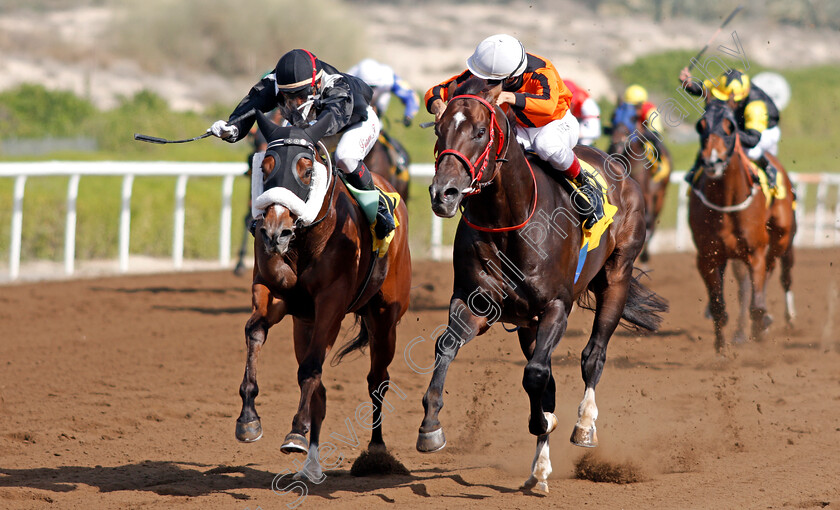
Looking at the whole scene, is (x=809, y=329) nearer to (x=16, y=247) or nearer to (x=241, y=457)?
(x=241, y=457)

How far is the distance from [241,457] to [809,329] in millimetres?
6277

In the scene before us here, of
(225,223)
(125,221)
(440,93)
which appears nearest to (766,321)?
(440,93)

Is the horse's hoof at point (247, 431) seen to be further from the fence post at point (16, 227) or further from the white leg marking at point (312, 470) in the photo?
the fence post at point (16, 227)

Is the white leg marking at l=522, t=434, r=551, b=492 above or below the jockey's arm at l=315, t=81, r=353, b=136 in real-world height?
below

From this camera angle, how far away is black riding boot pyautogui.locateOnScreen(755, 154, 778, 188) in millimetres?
8500

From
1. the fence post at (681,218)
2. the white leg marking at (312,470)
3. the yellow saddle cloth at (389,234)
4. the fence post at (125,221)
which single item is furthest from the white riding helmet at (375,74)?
the fence post at (681,218)

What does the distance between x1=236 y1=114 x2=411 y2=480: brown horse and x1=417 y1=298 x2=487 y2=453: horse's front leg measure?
1.66 feet

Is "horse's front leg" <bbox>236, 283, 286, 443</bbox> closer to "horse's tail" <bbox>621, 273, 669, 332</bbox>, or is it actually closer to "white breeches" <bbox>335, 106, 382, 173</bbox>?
"white breeches" <bbox>335, 106, 382, 173</bbox>

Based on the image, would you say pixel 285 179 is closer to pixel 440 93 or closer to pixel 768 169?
pixel 440 93

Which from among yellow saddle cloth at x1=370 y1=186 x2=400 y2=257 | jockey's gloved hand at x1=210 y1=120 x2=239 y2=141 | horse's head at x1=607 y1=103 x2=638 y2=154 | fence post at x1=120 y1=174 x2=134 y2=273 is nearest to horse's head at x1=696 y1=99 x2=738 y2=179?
horse's head at x1=607 y1=103 x2=638 y2=154

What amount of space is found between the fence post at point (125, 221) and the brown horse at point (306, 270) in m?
6.41

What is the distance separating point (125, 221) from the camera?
429 inches

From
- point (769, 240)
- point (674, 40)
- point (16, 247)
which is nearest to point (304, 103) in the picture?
point (769, 240)

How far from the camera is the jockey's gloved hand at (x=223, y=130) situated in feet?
15.1
